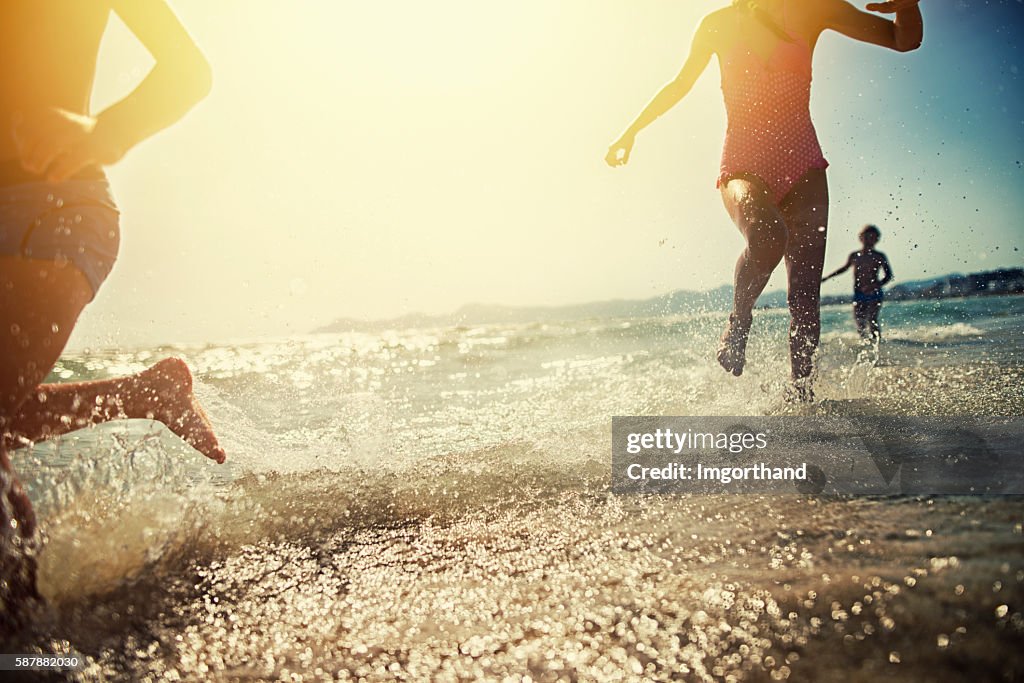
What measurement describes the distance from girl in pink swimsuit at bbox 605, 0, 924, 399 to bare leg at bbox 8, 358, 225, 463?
2892mm

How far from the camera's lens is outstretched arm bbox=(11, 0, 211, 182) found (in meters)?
1.45

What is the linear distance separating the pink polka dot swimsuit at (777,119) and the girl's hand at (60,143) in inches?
124

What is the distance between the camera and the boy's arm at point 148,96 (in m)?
1.52

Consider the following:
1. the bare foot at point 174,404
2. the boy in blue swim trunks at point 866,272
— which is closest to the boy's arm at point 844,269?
the boy in blue swim trunks at point 866,272

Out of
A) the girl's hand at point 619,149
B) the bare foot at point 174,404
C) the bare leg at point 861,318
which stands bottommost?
the bare foot at point 174,404

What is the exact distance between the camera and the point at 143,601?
1.46 m

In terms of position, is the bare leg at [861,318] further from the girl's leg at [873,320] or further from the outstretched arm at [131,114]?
the outstretched arm at [131,114]

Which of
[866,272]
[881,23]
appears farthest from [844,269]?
[881,23]

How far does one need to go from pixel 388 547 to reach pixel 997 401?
312 cm

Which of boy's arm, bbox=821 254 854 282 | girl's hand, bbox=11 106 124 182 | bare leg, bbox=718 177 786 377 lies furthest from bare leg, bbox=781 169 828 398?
boy's arm, bbox=821 254 854 282

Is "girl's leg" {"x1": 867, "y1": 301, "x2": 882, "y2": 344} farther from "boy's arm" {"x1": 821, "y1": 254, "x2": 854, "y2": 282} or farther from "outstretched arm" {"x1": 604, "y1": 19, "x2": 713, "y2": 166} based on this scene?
"outstretched arm" {"x1": 604, "y1": 19, "x2": 713, "y2": 166}

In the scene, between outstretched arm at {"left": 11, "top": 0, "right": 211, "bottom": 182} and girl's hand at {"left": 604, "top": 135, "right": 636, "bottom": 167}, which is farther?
girl's hand at {"left": 604, "top": 135, "right": 636, "bottom": 167}

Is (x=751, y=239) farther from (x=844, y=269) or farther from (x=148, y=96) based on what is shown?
(x=844, y=269)

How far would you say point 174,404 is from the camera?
2.33 metres
